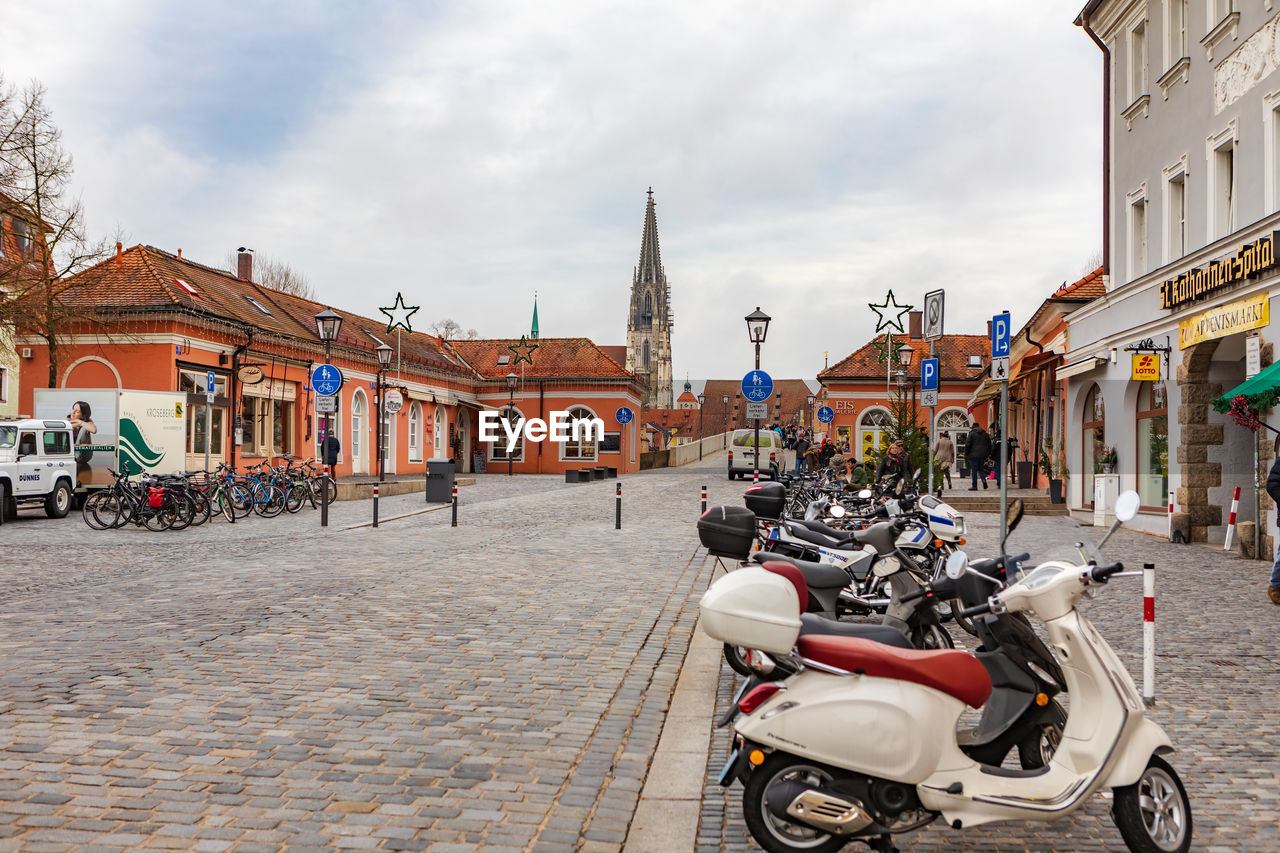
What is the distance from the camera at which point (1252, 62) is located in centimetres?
1470

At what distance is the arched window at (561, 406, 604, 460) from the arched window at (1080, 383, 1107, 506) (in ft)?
99.7

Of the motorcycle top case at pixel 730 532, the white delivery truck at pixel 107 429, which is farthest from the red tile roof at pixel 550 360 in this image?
the motorcycle top case at pixel 730 532

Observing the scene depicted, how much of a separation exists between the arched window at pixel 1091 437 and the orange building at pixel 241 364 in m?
19.7

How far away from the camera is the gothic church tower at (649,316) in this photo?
118 m

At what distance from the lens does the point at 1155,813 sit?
12.5 feet

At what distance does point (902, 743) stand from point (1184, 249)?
1604 centimetres

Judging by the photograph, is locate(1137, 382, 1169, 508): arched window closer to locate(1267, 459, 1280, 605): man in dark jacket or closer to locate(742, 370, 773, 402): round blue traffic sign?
locate(742, 370, 773, 402): round blue traffic sign

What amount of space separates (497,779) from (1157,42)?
18.3 meters

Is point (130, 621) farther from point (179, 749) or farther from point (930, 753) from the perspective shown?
point (930, 753)

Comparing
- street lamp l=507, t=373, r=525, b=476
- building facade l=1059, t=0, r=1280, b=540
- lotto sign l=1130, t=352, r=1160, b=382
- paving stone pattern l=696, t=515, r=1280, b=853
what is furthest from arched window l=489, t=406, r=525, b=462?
paving stone pattern l=696, t=515, r=1280, b=853

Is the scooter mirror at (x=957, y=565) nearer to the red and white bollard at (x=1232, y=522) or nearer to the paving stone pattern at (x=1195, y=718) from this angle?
the paving stone pattern at (x=1195, y=718)

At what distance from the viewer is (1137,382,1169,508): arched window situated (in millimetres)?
17703

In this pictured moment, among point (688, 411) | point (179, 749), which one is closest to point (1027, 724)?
point (179, 749)

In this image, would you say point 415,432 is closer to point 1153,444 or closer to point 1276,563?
point 1153,444
